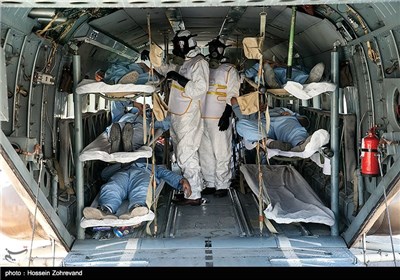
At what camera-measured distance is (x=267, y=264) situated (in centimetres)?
467

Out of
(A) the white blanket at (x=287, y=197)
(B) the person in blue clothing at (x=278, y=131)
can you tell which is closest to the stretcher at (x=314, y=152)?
(B) the person in blue clothing at (x=278, y=131)

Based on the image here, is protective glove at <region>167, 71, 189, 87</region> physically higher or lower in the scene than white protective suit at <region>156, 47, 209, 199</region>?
higher

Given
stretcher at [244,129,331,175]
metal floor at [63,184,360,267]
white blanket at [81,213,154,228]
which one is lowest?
metal floor at [63,184,360,267]

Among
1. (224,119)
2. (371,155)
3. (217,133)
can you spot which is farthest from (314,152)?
(217,133)

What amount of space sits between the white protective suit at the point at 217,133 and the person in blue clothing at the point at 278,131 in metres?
0.41

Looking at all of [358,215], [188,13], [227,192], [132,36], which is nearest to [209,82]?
[188,13]

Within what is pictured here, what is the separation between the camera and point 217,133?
23.5ft

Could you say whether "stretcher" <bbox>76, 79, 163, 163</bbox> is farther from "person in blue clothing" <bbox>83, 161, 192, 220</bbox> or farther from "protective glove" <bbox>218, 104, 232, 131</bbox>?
"protective glove" <bbox>218, 104, 232, 131</bbox>

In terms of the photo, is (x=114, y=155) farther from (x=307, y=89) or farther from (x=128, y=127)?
(x=307, y=89)

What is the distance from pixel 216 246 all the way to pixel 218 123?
240 centimetres

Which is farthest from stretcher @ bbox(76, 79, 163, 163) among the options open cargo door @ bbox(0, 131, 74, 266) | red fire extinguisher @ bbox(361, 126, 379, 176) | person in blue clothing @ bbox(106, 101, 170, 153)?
red fire extinguisher @ bbox(361, 126, 379, 176)

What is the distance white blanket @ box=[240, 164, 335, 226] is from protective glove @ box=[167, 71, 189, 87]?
4.76 feet

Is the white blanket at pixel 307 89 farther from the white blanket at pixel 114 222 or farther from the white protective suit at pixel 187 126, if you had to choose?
the white blanket at pixel 114 222

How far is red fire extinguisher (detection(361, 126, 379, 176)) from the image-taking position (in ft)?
15.9
